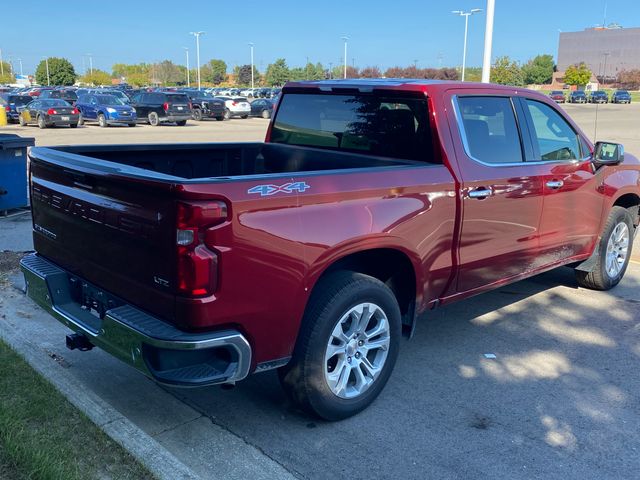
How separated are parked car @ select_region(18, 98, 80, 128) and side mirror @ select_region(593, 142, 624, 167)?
2760 centimetres

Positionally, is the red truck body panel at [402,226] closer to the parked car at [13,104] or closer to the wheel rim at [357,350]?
the wheel rim at [357,350]

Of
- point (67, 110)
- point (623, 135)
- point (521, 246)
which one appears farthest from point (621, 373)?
point (67, 110)

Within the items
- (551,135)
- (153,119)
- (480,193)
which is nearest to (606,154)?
(551,135)

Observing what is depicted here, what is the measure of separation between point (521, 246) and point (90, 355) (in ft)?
10.9

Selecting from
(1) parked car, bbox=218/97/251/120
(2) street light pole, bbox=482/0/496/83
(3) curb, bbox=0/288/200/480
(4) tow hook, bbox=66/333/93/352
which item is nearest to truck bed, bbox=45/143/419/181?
(4) tow hook, bbox=66/333/93/352

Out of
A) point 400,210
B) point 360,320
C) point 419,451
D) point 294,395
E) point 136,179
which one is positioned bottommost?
point 419,451

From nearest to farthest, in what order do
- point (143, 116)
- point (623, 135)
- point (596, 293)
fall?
point (596, 293), point (623, 135), point (143, 116)

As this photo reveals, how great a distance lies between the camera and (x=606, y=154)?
18.4 feet

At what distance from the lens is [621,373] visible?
458 centimetres

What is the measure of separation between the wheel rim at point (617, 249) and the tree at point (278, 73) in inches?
4401

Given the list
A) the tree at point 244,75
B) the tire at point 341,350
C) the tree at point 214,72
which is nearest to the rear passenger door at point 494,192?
the tire at point 341,350

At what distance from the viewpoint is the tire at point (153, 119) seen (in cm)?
3275

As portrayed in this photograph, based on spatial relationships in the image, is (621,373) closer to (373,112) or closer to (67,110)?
(373,112)

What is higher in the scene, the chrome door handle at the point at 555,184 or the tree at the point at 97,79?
the tree at the point at 97,79
